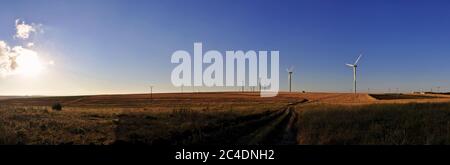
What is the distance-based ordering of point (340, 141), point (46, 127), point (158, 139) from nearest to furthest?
point (340, 141) < point (158, 139) < point (46, 127)

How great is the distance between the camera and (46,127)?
Answer: 68.1ft

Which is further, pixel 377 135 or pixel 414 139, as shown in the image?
pixel 377 135
